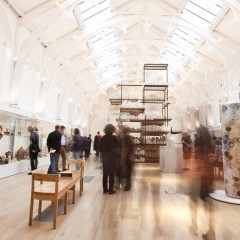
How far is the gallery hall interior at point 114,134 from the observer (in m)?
3.91

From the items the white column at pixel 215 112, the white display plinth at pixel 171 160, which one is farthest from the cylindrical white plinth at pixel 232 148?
the white column at pixel 215 112

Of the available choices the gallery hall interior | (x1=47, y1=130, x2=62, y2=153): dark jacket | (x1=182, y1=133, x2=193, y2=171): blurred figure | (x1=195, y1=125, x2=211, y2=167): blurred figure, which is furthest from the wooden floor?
(x1=182, y1=133, x2=193, y2=171): blurred figure

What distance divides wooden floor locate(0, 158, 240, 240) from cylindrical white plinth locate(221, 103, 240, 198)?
529 millimetres

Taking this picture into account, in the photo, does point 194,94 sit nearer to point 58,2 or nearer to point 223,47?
point 223,47

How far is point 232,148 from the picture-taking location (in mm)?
5430

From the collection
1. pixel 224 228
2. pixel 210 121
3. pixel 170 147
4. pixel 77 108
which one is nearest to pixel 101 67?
pixel 77 108

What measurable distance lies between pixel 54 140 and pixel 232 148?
4723mm

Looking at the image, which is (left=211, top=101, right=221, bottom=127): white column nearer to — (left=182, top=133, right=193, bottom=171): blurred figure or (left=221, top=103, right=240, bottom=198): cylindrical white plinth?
(left=182, top=133, right=193, bottom=171): blurred figure

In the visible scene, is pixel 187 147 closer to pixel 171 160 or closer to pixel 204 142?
pixel 171 160

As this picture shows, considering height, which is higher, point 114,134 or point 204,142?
point 114,134

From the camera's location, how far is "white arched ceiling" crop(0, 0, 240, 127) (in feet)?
33.0

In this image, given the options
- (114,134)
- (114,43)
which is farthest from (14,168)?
(114,43)

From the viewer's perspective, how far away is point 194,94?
869 inches

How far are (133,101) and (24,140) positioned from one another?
6809 millimetres
